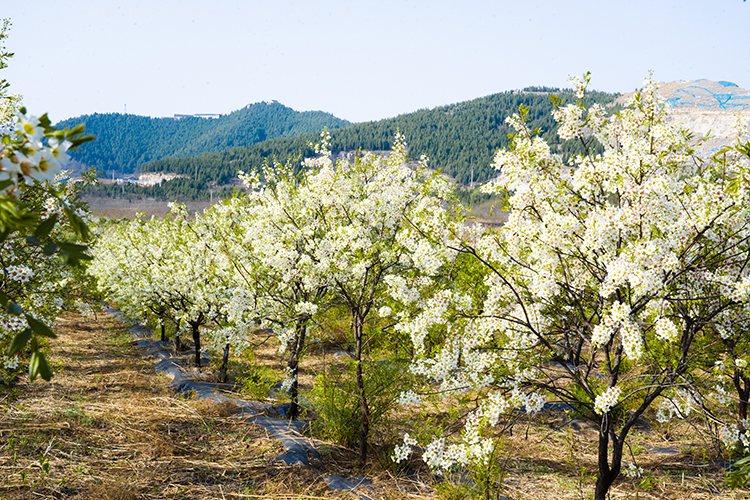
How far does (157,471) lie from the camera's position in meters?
5.22

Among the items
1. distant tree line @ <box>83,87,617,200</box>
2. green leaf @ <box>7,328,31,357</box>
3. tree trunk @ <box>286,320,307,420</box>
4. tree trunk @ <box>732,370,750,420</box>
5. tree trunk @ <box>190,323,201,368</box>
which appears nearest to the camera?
green leaf @ <box>7,328,31,357</box>

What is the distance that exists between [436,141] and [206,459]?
5129 inches

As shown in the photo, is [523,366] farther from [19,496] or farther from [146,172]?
[146,172]

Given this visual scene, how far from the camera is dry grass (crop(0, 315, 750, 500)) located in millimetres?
4812

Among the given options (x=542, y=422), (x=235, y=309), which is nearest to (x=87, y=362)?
(x=235, y=309)

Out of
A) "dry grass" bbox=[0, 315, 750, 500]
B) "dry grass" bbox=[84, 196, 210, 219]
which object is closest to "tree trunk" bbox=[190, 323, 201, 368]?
"dry grass" bbox=[0, 315, 750, 500]

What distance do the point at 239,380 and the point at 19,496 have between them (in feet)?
19.0

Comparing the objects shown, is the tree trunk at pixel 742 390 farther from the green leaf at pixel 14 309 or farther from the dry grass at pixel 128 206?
the dry grass at pixel 128 206

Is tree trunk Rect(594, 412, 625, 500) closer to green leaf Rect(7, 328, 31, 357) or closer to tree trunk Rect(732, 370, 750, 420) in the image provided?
tree trunk Rect(732, 370, 750, 420)

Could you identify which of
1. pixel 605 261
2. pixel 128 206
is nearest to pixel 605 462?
pixel 605 261

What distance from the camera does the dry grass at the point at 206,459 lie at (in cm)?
481

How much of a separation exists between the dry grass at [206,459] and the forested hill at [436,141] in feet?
344

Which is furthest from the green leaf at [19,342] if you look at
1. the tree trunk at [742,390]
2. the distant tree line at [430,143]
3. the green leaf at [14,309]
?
the distant tree line at [430,143]

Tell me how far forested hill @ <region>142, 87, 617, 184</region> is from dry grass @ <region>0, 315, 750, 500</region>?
104845 millimetres
